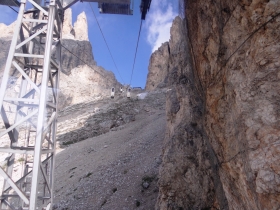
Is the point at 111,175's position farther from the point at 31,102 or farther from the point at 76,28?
the point at 76,28

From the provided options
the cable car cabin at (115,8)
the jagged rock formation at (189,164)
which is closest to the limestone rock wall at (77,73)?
the cable car cabin at (115,8)

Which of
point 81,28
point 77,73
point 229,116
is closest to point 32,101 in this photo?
point 229,116

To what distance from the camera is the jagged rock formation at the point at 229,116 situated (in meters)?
3.02

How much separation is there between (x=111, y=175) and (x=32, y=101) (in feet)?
29.3

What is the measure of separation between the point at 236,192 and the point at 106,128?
23.7 meters

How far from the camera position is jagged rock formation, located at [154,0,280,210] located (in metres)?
3.02

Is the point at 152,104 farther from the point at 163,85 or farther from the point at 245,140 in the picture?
the point at 245,140

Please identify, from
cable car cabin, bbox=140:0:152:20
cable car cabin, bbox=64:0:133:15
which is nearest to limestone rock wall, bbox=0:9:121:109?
cable car cabin, bbox=64:0:133:15

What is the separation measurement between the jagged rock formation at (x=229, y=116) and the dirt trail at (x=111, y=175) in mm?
3620

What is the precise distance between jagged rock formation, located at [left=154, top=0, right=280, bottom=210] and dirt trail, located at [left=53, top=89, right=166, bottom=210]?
3.62 meters

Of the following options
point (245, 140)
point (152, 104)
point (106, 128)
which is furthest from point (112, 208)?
point (152, 104)

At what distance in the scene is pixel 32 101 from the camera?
4.65 metres

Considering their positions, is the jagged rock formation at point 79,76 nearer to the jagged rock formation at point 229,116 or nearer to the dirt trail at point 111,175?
the dirt trail at point 111,175

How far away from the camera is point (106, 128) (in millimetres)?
26828
